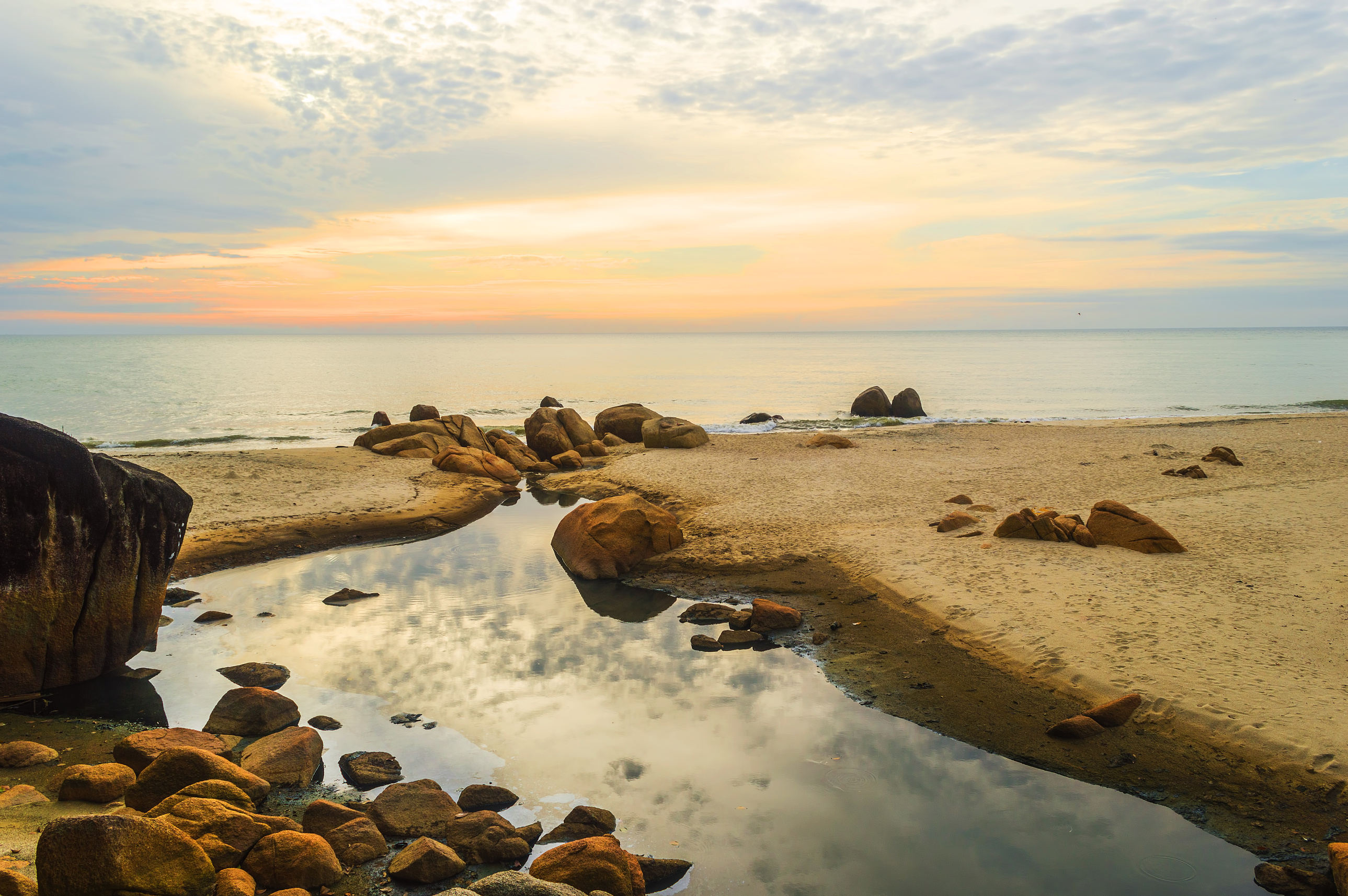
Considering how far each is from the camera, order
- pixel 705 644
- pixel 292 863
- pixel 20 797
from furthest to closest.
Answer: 1. pixel 705 644
2. pixel 20 797
3. pixel 292 863

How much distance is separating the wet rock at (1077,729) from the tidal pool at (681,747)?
707mm

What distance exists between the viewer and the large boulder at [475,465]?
2409cm

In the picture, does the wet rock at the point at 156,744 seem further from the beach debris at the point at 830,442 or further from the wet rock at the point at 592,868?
the beach debris at the point at 830,442

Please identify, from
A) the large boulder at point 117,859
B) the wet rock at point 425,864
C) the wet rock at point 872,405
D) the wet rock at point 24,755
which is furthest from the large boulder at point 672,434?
the large boulder at point 117,859

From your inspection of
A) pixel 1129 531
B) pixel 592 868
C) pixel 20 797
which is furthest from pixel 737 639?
pixel 20 797

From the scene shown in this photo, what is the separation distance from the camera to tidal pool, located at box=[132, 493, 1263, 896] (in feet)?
21.3

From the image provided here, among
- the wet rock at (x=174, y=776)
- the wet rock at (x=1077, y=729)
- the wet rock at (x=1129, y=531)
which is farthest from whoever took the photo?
the wet rock at (x=1129, y=531)

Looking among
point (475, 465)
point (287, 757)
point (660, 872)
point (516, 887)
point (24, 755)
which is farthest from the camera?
point (475, 465)

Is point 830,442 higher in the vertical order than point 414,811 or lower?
higher

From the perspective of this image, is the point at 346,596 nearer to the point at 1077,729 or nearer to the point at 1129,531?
the point at 1077,729

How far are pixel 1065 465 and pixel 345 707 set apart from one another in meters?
20.7

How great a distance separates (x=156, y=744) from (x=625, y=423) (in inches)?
962

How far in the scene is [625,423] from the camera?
31406 millimetres

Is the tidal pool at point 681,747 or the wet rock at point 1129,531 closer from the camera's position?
the tidal pool at point 681,747
